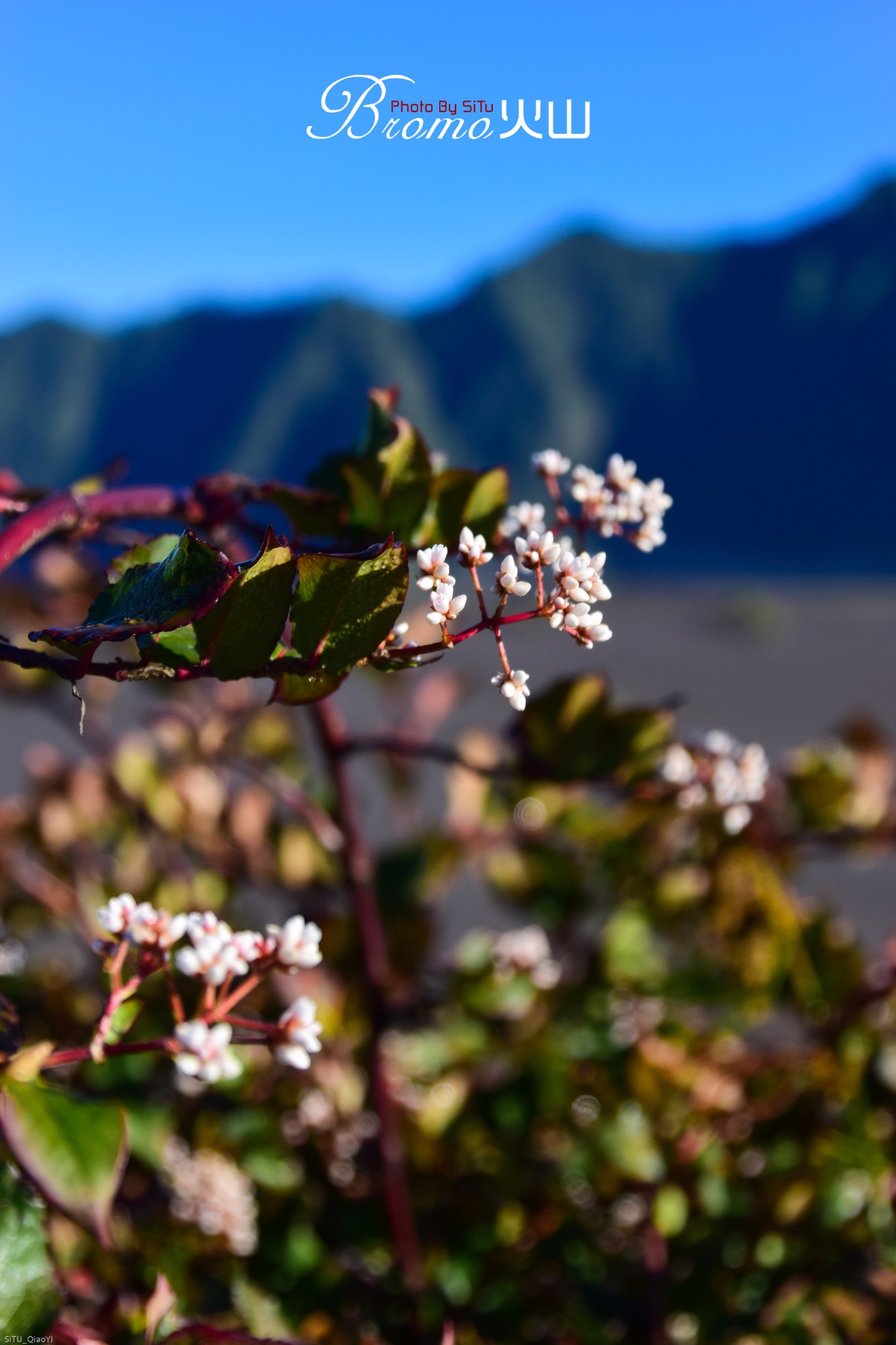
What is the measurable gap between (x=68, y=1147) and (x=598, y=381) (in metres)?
34.3

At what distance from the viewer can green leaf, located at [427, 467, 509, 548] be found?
0.52 metres

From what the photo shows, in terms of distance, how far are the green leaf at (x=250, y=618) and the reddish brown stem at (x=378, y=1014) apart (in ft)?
0.90

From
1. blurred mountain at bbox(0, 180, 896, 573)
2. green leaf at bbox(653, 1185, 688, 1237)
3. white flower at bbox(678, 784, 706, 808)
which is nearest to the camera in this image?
white flower at bbox(678, 784, 706, 808)

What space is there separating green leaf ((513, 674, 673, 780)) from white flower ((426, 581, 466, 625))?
24 cm

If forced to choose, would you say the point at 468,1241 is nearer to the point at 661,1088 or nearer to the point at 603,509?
the point at 661,1088

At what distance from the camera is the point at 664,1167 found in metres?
0.79

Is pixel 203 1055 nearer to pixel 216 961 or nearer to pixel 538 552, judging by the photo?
pixel 216 961

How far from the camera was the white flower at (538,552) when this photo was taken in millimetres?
384

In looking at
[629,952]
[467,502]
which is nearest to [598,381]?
[629,952]

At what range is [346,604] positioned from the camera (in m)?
0.36

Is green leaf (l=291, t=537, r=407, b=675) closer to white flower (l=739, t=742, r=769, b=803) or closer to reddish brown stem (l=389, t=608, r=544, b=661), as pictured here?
reddish brown stem (l=389, t=608, r=544, b=661)

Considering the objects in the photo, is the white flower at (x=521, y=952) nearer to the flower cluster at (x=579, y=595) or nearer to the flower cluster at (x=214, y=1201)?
the flower cluster at (x=214, y=1201)

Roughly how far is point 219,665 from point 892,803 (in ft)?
2.59

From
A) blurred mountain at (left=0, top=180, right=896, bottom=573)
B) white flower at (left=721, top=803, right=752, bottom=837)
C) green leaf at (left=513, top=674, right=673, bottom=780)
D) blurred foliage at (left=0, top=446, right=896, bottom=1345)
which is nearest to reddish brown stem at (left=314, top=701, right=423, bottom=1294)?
blurred foliage at (left=0, top=446, right=896, bottom=1345)
